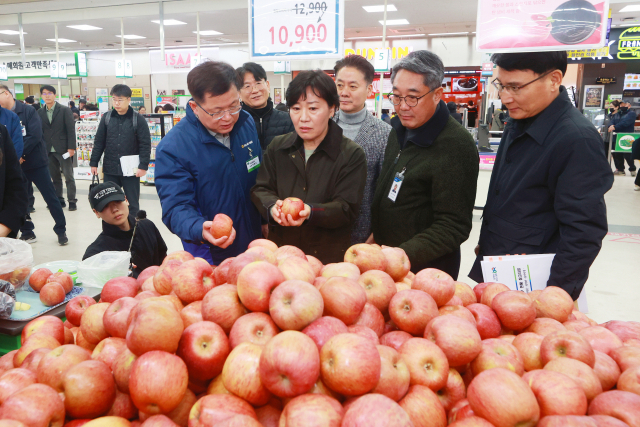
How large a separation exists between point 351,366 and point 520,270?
1.14 meters

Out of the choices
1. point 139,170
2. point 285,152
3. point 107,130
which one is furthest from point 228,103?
point 107,130

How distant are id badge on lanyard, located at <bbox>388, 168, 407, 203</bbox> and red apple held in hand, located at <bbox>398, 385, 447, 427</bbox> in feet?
4.12

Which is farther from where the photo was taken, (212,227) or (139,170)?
(139,170)

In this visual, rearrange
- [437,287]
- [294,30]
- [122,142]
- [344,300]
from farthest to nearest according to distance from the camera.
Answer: [122,142] → [294,30] → [437,287] → [344,300]

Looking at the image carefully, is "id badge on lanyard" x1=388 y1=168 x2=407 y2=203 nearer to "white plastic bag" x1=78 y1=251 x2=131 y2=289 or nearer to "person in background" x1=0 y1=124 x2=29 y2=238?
"white plastic bag" x1=78 y1=251 x2=131 y2=289

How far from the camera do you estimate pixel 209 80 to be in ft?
6.63

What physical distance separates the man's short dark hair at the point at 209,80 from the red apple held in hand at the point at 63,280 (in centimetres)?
115

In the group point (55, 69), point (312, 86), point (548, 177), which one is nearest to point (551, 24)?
point (548, 177)

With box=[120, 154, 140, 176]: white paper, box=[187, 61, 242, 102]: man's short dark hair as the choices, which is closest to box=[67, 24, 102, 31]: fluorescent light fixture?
box=[120, 154, 140, 176]: white paper

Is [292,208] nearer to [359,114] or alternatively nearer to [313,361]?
[313,361]

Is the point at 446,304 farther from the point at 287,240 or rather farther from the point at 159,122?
the point at 159,122

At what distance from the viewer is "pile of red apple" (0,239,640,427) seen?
2.99 feet

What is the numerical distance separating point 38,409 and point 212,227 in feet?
3.24

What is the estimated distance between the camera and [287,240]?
7.27 feet
